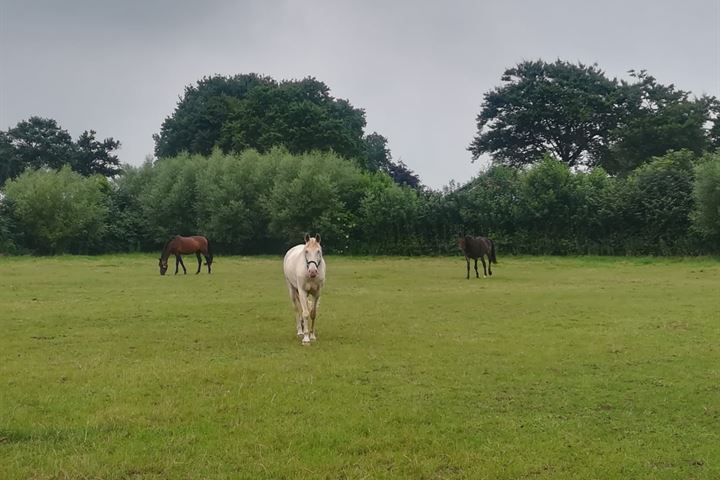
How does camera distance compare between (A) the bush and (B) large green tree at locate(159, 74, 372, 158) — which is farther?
(B) large green tree at locate(159, 74, 372, 158)

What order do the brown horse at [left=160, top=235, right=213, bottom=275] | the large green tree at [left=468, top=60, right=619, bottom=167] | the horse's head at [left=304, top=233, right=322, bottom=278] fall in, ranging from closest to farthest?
the horse's head at [left=304, top=233, right=322, bottom=278], the brown horse at [left=160, top=235, right=213, bottom=275], the large green tree at [left=468, top=60, right=619, bottom=167]

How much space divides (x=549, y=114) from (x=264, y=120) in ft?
82.9

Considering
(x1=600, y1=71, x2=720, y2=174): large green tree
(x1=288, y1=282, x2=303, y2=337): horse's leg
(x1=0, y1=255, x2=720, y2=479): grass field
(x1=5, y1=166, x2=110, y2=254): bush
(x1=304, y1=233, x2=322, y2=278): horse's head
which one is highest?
(x1=600, y1=71, x2=720, y2=174): large green tree

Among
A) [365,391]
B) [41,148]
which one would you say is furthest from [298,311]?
[41,148]

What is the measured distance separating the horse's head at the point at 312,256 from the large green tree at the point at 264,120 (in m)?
49.1

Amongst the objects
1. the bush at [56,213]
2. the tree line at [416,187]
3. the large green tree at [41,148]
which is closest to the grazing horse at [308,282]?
the tree line at [416,187]

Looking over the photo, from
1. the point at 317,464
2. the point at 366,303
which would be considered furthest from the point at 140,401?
the point at 366,303

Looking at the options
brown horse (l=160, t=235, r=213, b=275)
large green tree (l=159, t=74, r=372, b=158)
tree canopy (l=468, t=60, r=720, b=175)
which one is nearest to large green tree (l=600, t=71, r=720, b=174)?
tree canopy (l=468, t=60, r=720, b=175)

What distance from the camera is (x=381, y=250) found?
44656 millimetres

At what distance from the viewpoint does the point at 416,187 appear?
51812 mm

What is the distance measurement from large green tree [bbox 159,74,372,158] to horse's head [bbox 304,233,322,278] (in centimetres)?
4908

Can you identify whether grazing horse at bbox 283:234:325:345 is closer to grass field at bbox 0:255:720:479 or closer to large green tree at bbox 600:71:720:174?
grass field at bbox 0:255:720:479

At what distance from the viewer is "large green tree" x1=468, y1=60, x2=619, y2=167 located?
56.4 metres

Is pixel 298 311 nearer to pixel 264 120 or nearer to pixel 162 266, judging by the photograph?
pixel 162 266
